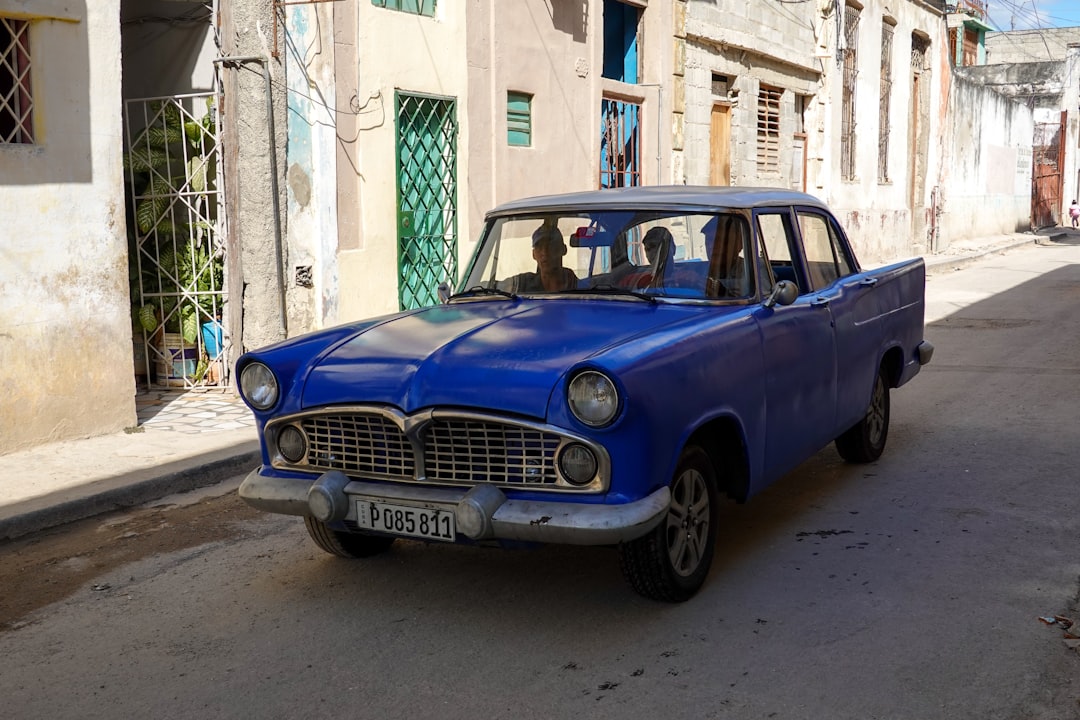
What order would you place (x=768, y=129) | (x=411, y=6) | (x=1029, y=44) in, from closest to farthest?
(x=411, y=6) < (x=768, y=129) < (x=1029, y=44)

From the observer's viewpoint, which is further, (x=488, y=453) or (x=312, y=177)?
(x=312, y=177)

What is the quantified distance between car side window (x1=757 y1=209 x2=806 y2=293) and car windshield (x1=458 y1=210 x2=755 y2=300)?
194mm

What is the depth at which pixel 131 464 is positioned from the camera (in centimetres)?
700

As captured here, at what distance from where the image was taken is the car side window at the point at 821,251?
19.1 feet

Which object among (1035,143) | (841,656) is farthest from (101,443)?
(1035,143)

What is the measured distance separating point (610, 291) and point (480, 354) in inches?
40.2

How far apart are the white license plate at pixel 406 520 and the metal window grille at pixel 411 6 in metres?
7.30

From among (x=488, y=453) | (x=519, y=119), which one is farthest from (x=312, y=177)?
(x=488, y=453)

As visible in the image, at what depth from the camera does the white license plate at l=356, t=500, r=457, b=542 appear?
4020 mm

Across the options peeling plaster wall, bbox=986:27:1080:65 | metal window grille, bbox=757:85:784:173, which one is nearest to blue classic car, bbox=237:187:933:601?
metal window grille, bbox=757:85:784:173

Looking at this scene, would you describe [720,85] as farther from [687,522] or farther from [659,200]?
[687,522]

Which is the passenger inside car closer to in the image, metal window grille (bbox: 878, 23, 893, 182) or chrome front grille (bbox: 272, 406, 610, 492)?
chrome front grille (bbox: 272, 406, 610, 492)

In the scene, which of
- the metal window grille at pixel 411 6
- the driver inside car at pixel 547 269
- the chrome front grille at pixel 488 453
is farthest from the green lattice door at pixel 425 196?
the chrome front grille at pixel 488 453

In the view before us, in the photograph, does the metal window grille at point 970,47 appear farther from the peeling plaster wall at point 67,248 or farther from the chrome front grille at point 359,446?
the chrome front grille at point 359,446
